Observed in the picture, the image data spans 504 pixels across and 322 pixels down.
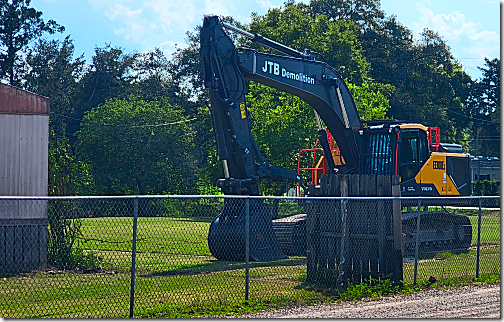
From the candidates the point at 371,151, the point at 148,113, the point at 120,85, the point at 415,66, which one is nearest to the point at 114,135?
the point at 148,113

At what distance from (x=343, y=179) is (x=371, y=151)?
7.28m

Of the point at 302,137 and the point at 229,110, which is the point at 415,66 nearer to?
the point at 302,137

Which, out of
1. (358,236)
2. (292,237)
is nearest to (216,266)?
(358,236)

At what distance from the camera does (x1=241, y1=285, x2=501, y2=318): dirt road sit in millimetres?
9383

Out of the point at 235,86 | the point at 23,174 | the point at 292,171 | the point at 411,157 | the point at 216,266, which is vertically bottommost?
the point at 216,266

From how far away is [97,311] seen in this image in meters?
9.17

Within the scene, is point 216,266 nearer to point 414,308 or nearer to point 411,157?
point 414,308

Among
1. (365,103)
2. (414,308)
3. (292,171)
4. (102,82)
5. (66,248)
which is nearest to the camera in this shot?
(414,308)

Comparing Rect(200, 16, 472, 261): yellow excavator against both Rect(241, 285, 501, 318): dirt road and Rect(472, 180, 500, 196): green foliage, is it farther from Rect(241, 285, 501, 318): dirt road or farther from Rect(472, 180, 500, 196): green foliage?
Rect(472, 180, 500, 196): green foliage

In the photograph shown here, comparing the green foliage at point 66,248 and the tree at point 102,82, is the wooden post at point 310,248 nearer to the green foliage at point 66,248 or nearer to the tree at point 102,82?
the green foliage at point 66,248

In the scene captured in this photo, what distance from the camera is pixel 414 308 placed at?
991cm

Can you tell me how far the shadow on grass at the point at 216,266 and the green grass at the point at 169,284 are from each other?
2cm

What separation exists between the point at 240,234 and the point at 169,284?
402 centimetres

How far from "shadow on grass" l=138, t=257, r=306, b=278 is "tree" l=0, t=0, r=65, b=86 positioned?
46409 mm
